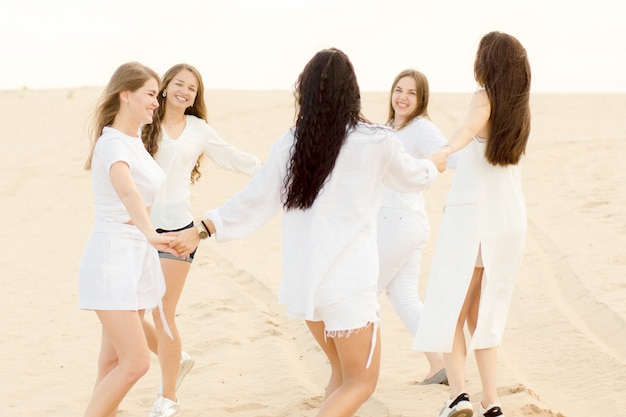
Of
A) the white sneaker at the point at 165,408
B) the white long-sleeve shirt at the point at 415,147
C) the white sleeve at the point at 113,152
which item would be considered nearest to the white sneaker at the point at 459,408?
the white long-sleeve shirt at the point at 415,147

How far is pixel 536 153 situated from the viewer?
20.4m

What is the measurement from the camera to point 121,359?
489cm

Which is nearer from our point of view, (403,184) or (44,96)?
(403,184)

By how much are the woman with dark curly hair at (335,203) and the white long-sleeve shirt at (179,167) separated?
1642 mm

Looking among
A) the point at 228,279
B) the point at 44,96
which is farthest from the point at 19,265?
the point at 44,96

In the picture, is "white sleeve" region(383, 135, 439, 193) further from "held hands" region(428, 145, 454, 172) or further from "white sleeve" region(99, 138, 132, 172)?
"white sleeve" region(99, 138, 132, 172)

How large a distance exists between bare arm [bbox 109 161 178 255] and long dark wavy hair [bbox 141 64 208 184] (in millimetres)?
1281

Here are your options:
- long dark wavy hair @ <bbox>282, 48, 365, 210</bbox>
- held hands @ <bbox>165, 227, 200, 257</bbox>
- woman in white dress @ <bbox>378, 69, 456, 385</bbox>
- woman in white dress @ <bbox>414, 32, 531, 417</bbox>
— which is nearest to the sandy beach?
woman in white dress @ <bbox>378, 69, 456, 385</bbox>

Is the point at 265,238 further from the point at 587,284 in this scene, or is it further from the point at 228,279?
the point at 587,284

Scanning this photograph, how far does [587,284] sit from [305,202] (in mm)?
6595

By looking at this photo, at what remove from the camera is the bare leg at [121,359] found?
4.85 meters

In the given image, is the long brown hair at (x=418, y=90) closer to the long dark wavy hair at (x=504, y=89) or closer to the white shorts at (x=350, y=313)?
the long dark wavy hair at (x=504, y=89)

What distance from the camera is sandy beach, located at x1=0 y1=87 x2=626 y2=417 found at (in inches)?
270

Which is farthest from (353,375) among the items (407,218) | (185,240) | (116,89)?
(407,218)
